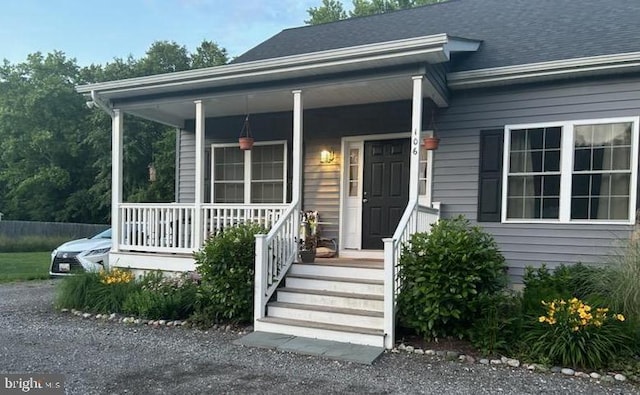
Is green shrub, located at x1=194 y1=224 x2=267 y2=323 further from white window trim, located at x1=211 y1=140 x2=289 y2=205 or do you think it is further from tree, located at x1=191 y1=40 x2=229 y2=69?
tree, located at x1=191 y1=40 x2=229 y2=69

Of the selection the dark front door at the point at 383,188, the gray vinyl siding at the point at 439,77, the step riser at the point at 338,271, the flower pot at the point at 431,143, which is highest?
the gray vinyl siding at the point at 439,77

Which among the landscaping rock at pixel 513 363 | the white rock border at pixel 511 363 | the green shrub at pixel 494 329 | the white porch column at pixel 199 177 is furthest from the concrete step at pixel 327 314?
the white porch column at pixel 199 177

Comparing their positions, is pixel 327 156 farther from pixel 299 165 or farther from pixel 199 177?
pixel 199 177

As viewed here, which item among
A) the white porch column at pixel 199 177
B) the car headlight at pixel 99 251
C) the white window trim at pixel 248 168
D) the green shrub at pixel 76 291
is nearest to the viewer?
the green shrub at pixel 76 291

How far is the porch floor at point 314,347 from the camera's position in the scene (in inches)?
158

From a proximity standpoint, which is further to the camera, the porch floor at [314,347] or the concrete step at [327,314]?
the concrete step at [327,314]

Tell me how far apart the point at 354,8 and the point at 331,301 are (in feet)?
71.6

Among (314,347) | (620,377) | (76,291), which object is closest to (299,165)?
(314,347)

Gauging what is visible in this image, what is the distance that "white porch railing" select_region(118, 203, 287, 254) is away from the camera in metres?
6.34

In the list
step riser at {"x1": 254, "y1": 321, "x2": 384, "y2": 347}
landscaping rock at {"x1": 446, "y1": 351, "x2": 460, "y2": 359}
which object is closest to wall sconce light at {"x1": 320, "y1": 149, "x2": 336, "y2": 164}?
step riser at {"x1": 254, "y1": 321, "x2": 384, "y2": 347}

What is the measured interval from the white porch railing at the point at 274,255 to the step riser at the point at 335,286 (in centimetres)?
18

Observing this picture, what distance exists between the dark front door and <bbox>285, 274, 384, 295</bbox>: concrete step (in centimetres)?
187

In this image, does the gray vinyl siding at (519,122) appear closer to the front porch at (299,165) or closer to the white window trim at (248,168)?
the front porch at (299,165)

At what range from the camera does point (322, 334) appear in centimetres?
455
